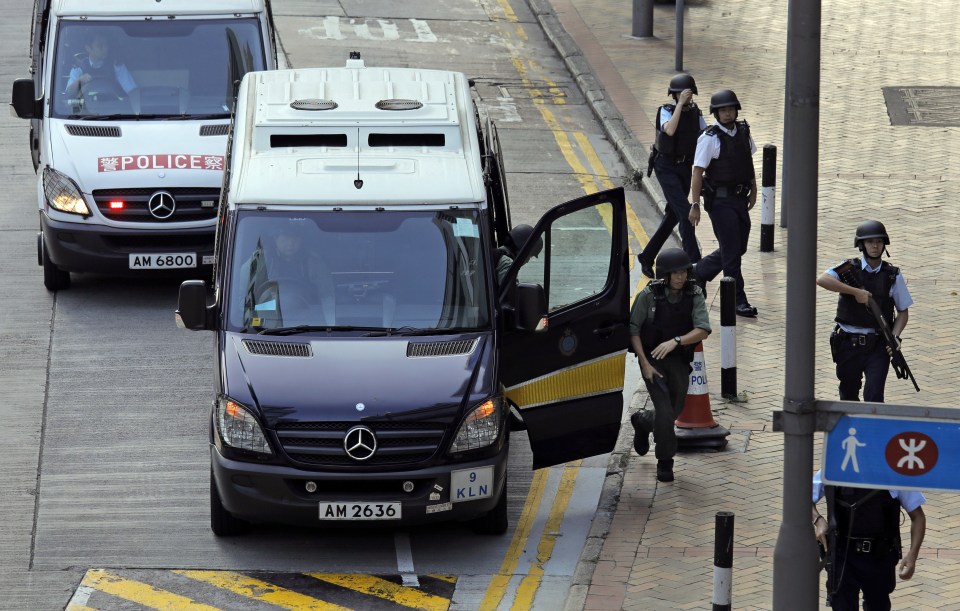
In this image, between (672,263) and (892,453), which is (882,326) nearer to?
(672,263)

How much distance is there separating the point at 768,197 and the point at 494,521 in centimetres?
665

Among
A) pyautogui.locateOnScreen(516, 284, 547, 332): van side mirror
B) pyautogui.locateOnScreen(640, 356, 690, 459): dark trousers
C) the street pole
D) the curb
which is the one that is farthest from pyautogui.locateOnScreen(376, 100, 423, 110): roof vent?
the curb

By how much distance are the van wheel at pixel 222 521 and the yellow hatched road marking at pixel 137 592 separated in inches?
29.4

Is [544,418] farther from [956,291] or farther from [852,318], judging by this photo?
[956,291]

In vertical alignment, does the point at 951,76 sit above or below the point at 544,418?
below

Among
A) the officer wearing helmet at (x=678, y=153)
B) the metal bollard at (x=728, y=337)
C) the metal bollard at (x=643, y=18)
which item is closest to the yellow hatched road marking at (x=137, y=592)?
the metal bollard at (x=728, y=337)

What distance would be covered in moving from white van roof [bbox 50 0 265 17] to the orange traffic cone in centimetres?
607

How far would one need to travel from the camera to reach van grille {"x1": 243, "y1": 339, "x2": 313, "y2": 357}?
32.4 ft

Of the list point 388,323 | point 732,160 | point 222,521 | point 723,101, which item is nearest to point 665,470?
point 388,323

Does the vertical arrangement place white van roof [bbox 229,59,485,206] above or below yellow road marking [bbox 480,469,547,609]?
above

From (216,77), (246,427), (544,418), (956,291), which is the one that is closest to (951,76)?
(956,291)

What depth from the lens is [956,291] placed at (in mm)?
14867

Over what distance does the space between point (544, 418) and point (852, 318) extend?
7.29 ft

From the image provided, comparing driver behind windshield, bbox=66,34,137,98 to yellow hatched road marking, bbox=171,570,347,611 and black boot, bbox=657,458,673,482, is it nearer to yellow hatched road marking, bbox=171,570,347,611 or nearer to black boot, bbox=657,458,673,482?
yellow hatched road marking, bbox=171,570,347,611
